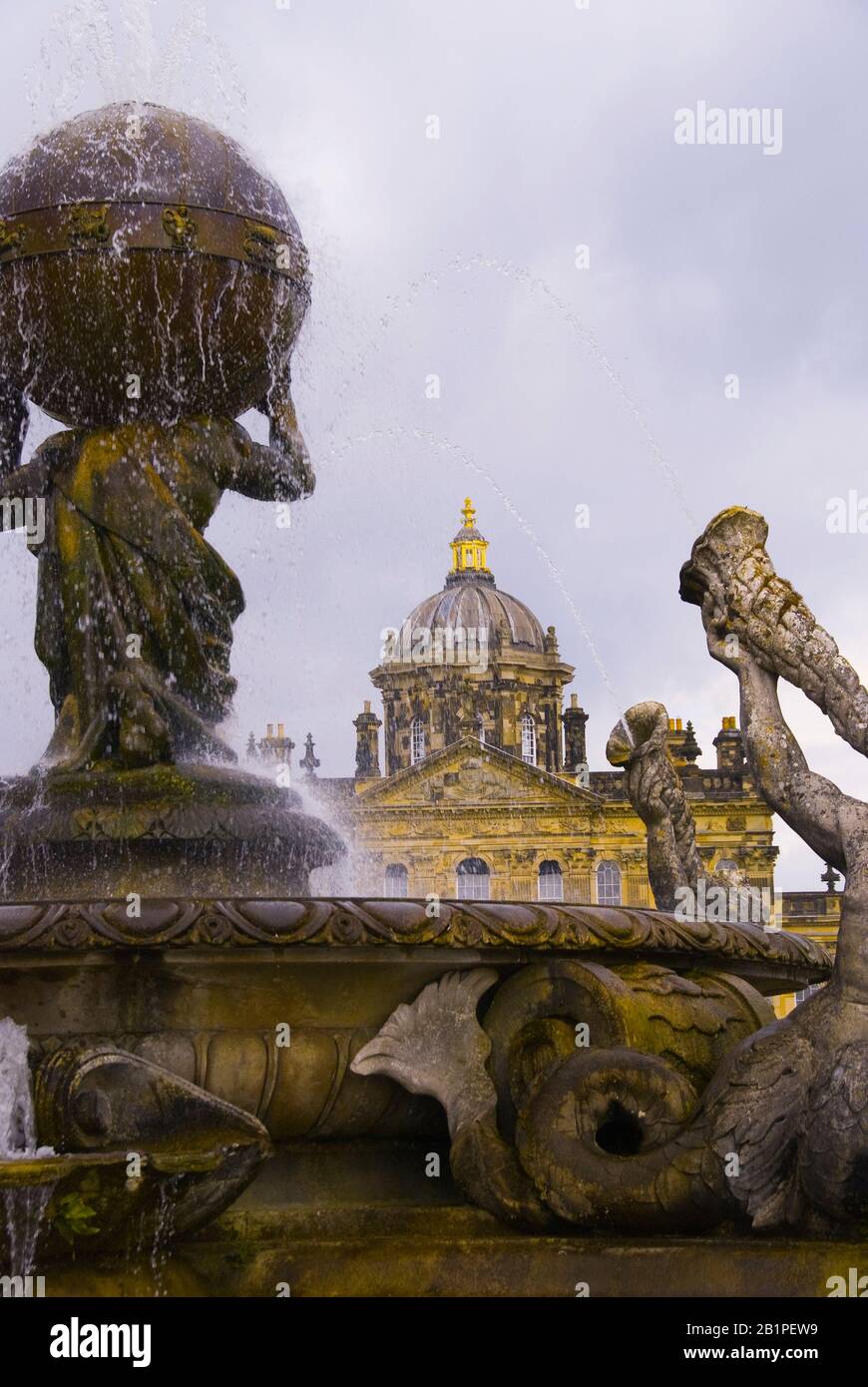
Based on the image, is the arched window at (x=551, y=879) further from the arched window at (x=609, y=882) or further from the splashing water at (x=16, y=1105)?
the splashing water at (x=16, y=1105)

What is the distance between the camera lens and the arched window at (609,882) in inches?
2376

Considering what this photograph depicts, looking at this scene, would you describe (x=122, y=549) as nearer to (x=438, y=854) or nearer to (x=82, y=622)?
(x=82, y=622)

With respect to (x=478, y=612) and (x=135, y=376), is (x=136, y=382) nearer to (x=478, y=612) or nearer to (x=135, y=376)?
(x=135, y=376)

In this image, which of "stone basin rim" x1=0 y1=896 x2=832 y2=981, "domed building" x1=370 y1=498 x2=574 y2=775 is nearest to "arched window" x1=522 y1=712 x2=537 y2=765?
"domed building" x1=370 y1=498 x2=574 y2=775

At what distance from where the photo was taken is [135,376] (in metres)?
5.86

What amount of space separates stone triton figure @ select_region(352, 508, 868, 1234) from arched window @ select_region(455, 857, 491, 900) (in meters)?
55.5

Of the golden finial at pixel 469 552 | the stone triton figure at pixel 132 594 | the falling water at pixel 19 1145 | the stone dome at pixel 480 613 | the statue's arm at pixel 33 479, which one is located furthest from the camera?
the stone dome at pixel 480 613

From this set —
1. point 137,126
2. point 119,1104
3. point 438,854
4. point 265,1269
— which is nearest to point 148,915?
point 119,1104

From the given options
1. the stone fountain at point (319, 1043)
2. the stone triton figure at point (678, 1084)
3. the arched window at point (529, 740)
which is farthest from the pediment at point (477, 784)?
the stone triton figure at point (678, 1084)

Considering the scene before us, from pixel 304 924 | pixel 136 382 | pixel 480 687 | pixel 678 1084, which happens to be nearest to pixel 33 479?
pixel 136 382

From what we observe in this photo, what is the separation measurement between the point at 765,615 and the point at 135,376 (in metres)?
1.82

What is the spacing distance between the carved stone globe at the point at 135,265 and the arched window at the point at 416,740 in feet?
184

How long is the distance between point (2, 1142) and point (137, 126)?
276cm
